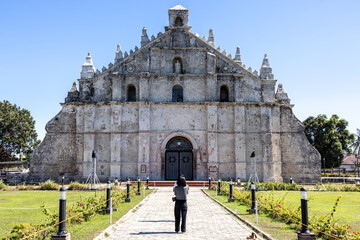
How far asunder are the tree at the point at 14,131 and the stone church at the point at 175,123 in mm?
26183

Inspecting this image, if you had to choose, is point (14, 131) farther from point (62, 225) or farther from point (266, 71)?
point (62, 225)

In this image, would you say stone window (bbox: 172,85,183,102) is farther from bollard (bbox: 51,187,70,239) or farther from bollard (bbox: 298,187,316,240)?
bollard (bbox: 51,187,70,239)

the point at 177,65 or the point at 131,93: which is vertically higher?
the point at 177,65

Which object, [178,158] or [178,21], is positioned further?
[178,21]

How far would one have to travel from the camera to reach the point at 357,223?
12023 mm

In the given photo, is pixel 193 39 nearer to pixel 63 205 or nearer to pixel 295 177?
pixel 295 177

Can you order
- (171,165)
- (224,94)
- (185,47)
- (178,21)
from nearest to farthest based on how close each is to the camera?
1. (171,165)
2. (185,47)
3. (224,94)
4. (178,21)

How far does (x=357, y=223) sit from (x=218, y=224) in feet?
16.0

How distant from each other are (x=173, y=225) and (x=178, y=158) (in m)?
21.5

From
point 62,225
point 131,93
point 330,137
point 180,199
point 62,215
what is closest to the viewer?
point 62,225

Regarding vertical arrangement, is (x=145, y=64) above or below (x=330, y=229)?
above

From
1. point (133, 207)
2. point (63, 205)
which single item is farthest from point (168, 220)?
point (63, 205)

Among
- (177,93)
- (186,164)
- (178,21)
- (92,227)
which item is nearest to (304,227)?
(92,227)

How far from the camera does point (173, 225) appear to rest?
11922 millimetres
